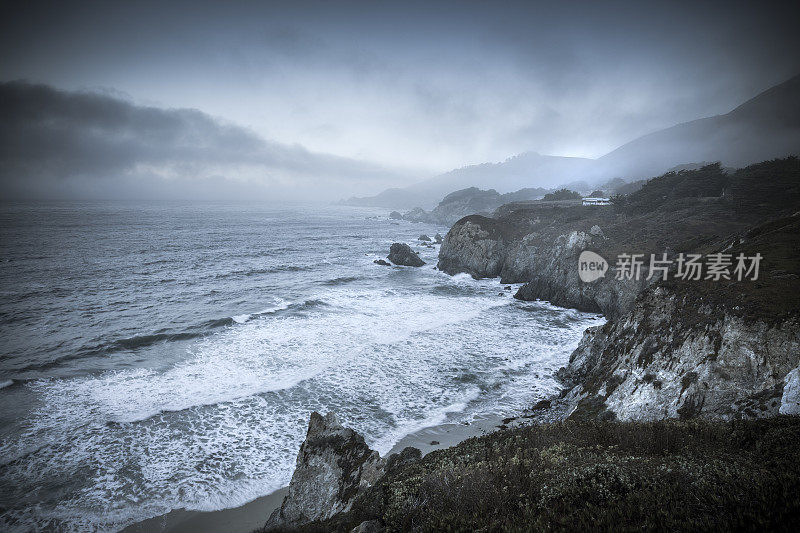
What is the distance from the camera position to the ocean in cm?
1409

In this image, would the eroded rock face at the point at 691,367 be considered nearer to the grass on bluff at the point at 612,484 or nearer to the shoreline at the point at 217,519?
the grass on bluff at the point at 612,484

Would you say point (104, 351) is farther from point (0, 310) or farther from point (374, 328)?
point (374, 328)

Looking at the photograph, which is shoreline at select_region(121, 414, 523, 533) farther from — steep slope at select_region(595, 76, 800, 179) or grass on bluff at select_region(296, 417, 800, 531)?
steep slope at select_region(595, 76, 800, 179)

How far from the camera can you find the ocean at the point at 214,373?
1409cm

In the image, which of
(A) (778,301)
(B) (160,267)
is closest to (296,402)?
(A) (778,301)

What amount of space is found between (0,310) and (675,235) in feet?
239

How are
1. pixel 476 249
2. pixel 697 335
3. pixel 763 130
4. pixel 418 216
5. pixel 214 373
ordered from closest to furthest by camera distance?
pixel 697 335
pixel 214 373
pixel 476 249
pixel 763 130
pixel 418 216

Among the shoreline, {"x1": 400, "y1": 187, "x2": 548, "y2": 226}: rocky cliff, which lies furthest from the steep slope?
the shoreline

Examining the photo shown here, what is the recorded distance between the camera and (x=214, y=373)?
73.6 ft

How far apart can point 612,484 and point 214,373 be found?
23.9 meters

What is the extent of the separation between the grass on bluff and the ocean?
382 inches

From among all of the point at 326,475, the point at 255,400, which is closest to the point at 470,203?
the point at 255,400

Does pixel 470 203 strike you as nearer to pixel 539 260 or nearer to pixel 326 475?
pixel 539 260

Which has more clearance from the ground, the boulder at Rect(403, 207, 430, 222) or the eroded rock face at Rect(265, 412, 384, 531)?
the boulder at Rect(403, 207, 430, 222)
